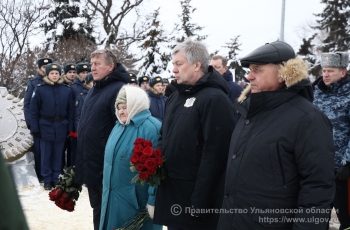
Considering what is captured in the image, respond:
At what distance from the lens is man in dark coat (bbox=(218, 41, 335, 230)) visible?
267 cm

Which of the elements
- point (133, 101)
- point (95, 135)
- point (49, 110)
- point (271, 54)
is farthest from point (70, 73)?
point (271, 54)

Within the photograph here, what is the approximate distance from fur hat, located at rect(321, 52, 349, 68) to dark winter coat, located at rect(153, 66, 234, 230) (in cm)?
167

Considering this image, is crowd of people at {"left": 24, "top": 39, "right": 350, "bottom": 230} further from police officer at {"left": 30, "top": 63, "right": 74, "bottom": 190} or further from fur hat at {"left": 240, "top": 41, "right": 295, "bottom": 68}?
police officer at {"left": 30, "top": 63, "right": 74, "bottom": 190}

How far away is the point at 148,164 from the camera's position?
3752 mm

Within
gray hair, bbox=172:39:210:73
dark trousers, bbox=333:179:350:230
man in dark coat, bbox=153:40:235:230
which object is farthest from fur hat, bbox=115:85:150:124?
dark trousers, bbox=333:179:350:230

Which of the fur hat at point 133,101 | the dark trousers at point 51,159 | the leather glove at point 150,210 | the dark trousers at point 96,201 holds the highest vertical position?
the fur hat at point 133,101

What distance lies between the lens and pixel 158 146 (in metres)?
4.14

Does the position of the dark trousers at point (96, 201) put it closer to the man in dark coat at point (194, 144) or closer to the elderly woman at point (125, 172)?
the elderly woman at point (125, 172)

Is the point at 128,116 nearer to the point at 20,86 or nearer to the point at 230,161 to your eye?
the point at 230,161

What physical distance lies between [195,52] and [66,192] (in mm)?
2128

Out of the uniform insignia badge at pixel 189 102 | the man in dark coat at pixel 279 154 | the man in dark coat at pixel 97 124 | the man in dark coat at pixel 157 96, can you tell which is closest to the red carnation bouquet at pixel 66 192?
the man in dark coat at pixel 97 124

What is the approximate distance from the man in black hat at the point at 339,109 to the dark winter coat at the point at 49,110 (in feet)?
16.5

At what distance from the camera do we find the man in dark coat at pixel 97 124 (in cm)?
Result: 486

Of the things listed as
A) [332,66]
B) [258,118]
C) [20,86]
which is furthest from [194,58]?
[20,86]
